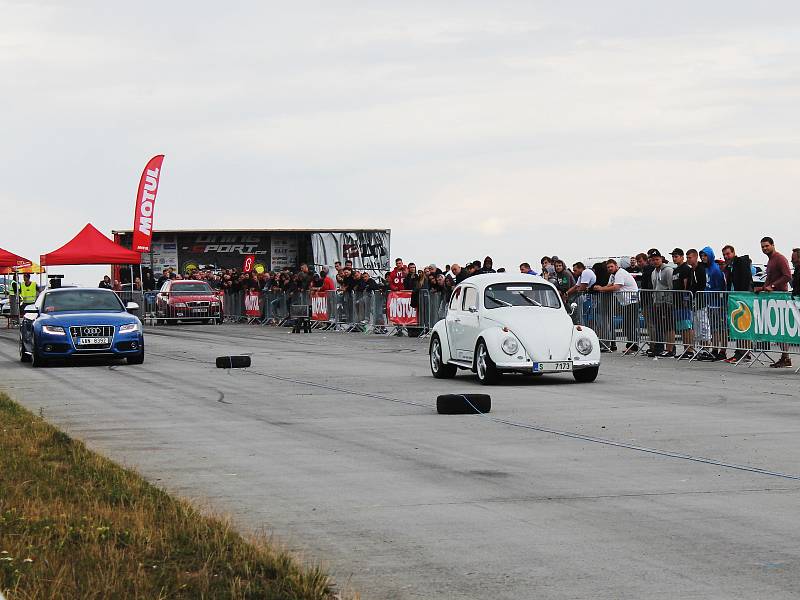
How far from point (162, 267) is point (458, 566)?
64.1 meters

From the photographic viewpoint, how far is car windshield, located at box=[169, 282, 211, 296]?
50094mm

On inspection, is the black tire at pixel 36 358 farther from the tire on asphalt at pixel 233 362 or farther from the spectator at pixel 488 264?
the spectator at pixel 488 264

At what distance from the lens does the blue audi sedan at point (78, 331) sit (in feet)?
80.4

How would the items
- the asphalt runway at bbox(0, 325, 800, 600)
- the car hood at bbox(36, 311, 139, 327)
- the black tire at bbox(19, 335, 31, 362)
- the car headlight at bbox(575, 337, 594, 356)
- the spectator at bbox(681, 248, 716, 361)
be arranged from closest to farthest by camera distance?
the asphalt runway at bbox(0, 325, 800, 600), the car headlight at bbox(575, 337, 594, 356), the spectator at bbox(681, 248, 716, 361), the car hood at bbox(36, 311, 139, 327), the black tire at bbox(19, 335, 31, 362)

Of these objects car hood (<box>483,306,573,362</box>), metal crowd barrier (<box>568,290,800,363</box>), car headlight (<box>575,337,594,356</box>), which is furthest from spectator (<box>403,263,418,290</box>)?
car headlight (<box>575,337,594,356</box>)

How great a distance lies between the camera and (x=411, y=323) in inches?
1420

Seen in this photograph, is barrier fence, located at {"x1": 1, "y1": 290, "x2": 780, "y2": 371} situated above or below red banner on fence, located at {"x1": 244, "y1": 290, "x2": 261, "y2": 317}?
below

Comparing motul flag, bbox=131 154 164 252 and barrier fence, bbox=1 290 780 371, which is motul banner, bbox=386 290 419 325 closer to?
barrier fence, bbox=1 290 780 371

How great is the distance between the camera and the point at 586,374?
1967cm

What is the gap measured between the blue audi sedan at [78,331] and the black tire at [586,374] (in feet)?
29.2

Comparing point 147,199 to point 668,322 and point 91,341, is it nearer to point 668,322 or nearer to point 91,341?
point 91,341

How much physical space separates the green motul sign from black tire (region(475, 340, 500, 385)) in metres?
5.13

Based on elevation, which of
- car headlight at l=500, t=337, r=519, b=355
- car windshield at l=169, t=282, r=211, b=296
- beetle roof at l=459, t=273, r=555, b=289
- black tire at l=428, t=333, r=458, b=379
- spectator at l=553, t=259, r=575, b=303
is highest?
car windshield at l=169, t=282, r=211, b=296

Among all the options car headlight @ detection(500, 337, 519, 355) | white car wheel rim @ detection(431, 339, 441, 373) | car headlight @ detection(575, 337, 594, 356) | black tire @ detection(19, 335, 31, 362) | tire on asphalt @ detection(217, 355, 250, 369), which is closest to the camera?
car headlight @ detection(500, 337, 519, 355)
